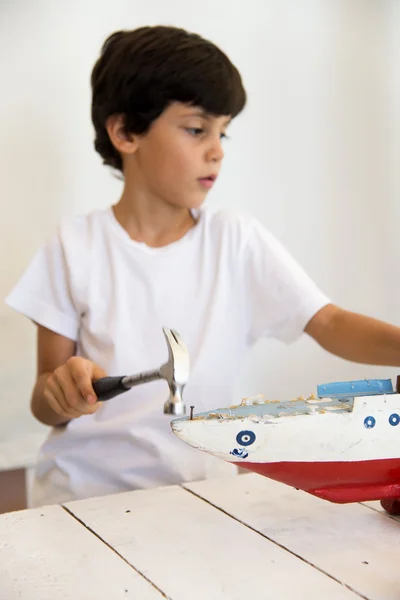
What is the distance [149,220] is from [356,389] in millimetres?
420

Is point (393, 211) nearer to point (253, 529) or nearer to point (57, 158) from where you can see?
point (57, 158)

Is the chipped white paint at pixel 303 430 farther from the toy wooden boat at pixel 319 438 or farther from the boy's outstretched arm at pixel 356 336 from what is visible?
the boy's outstretched arm at pixel 356 336

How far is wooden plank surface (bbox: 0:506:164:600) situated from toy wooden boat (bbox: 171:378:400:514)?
0.11 m

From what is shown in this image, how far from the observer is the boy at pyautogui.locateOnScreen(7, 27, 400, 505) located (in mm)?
898

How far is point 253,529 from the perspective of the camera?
653mm

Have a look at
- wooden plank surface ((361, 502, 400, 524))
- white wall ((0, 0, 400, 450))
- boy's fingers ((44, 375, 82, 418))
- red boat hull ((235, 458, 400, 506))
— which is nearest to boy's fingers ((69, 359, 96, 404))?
boy's fingers ((44, 375, 82, 418))

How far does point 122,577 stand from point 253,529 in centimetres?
14

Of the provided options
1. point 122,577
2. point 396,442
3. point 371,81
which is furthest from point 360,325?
point 371,81

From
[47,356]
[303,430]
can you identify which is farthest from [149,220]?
[303,430]

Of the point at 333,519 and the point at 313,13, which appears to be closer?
the point at 333,519

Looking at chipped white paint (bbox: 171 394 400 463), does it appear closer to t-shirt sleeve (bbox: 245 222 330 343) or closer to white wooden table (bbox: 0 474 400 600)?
white wooden table (bbox: 0 474 400 600)

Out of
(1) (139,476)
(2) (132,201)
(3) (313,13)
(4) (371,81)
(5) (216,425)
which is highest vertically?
(3) (313,13)

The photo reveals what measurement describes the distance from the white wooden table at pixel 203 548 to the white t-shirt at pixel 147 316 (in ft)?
0.50

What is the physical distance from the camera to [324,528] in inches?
25.8
